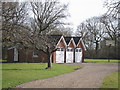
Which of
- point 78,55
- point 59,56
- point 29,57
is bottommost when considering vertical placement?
point 29,57

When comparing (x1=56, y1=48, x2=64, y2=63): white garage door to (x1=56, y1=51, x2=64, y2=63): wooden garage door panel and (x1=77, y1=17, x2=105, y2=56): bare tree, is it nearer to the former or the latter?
(x1=56, y1=51, x2=64, y2=63): wooden garage door panel

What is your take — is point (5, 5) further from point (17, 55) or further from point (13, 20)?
point (17, 55)

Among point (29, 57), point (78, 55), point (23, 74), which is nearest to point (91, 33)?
point (78, 55)

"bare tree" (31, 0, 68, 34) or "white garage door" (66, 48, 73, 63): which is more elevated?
"bare tree" (31, 0, 68, 34)

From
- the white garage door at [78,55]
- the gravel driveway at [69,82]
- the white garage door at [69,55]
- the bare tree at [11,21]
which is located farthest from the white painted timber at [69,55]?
the bare tree at [11,21]

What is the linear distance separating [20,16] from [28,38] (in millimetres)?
1723

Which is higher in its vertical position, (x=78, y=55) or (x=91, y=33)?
(x=91, y=33)

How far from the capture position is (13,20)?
16.6 meters

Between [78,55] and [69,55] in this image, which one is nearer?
[69,55]

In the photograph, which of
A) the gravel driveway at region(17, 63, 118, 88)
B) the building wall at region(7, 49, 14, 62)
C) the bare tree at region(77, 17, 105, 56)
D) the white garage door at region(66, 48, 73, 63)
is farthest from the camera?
the bare tree at region(77, 17, 105, 56)

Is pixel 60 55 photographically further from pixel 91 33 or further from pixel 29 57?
pixel 91 33

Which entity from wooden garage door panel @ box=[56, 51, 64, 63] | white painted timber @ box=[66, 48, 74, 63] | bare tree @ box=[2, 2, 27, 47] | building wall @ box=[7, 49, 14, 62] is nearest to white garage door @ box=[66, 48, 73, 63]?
white painted timber @ box=[66, 48, 74, 63]

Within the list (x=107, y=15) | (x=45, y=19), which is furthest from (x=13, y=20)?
(x=45, y=19)

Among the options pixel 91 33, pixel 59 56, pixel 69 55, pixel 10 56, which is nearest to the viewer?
pixel 10 56
